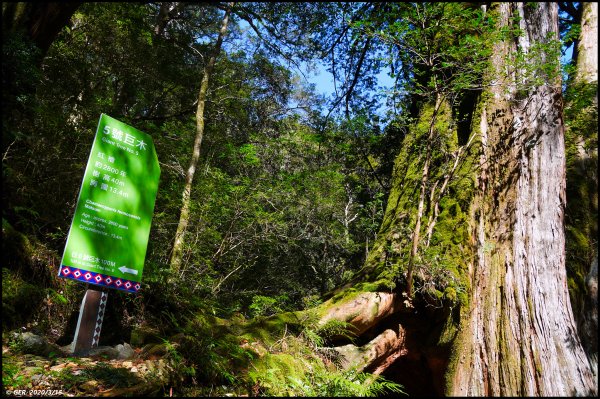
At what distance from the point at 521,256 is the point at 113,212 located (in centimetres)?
481

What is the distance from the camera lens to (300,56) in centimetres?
991

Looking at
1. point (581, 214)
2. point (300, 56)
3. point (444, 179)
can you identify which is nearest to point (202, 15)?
point (300, 56)

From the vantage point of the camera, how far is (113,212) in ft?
14.6

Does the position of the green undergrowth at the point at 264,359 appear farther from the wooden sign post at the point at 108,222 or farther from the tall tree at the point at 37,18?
the tall tree at the point at 37,18

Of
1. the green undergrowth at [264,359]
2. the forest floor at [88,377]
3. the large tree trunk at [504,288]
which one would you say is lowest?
the forest floor at [88,377]

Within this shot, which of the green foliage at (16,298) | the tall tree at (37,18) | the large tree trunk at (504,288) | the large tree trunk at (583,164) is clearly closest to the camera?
the tall tree at (37,18)

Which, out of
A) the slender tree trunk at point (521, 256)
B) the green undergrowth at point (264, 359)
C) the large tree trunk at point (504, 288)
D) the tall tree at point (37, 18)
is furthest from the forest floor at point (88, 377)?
the tall tree at point (37, 18)

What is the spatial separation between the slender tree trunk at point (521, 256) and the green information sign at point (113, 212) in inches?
159

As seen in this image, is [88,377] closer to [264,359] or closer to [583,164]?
[264,359]

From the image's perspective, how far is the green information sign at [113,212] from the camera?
409cm

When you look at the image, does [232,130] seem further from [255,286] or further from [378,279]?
[378,279]

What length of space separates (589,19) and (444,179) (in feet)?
15.6

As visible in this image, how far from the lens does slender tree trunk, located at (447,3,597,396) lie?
12.3 feet

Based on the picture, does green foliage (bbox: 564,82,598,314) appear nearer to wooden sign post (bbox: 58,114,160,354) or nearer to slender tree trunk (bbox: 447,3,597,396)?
slender tree trunk (bbox: 447,3,597,396)
